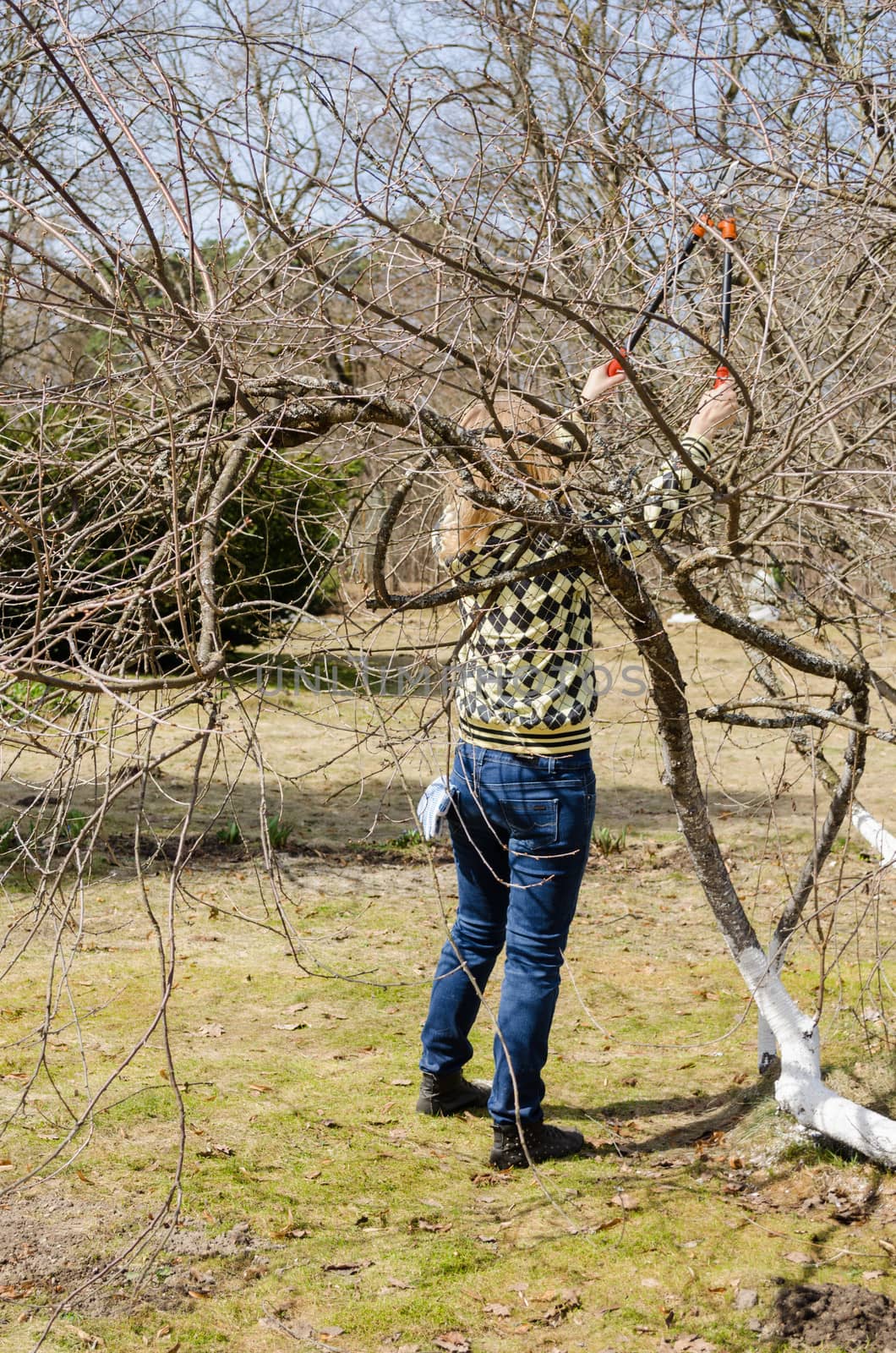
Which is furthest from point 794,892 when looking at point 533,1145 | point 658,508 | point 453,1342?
point 453,1342

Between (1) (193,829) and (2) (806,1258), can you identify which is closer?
(2) (806,1258)

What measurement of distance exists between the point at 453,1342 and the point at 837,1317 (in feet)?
2.66

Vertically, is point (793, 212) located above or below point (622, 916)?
above

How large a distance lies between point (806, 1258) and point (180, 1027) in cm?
237

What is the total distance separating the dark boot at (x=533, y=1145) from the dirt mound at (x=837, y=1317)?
86cm

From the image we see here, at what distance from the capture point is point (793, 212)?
342 centimetres

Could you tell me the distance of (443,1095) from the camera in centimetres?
377

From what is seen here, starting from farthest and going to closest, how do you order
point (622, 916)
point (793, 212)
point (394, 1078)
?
point (622, 916)
point (394, 1078)
point (793, 212)

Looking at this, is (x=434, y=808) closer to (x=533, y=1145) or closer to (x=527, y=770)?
(x=527, y=770)

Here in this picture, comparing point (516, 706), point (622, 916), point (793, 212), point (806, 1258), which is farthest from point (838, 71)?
point (622, 916)

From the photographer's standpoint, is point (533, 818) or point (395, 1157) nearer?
point (533, 818)

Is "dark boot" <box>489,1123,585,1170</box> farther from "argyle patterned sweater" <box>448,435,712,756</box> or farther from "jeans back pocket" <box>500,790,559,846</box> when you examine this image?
"argyle patterned sweater" <box>448,435,712,756</box>

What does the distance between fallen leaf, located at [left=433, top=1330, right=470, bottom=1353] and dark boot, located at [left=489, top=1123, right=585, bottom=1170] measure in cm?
77

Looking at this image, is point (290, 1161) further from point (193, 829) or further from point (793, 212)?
point (193, 829)
